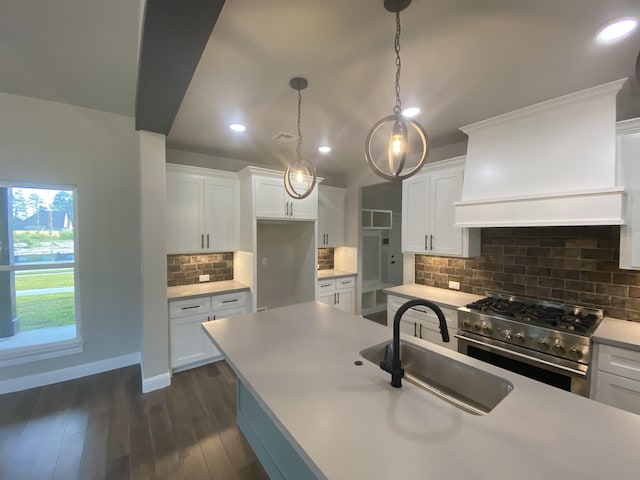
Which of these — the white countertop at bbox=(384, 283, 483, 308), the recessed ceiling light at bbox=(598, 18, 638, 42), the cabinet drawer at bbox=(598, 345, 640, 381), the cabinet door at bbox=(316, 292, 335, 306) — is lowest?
the cabinet door at bbox=(316, 292, 335, 306)

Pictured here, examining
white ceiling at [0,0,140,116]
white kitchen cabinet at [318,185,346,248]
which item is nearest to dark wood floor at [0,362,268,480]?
white kitchen cabinet at [318,185,346,248]

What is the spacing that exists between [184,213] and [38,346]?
76.9 inches

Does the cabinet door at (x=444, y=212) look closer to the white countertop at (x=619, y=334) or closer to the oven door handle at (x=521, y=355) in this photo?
the oven door handle at (x=521, y=355)

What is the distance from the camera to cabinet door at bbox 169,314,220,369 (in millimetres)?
2959

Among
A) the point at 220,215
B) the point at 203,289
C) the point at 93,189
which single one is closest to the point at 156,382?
the point at 203,289

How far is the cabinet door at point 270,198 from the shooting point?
341cm

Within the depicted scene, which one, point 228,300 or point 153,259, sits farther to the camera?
point 228,300

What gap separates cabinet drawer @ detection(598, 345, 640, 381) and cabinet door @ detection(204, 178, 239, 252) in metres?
3.61

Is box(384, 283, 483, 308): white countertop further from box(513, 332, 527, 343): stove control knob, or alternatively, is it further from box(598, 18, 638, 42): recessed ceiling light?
box(598, 18, 638, 42): recessed ceiling light

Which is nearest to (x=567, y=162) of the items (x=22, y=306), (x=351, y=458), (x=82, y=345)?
(x=351, y=458)

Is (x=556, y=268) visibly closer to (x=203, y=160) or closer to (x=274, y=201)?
(x=274, y=201)

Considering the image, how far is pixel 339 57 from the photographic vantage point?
5.58ft

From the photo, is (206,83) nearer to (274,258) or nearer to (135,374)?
(274,258)

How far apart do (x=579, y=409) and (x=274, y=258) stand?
372 cm
